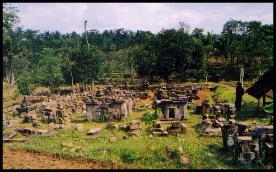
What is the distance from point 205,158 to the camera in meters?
15.2

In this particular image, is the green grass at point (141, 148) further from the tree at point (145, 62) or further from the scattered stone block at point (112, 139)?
the tree at point (145, 62)

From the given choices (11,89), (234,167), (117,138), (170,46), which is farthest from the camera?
(11,89)

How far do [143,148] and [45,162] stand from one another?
476 centimetres

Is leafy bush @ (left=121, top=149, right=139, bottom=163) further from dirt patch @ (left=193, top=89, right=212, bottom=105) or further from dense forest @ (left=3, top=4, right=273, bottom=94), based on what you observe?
dense forest @ (left=3, top=4, right=273, bottom=94)

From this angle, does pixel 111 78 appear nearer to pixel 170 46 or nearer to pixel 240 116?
pixel 170 46

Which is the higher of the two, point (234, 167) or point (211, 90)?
point (211, 90)

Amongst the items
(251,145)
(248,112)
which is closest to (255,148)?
(251,145)

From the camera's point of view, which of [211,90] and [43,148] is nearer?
[43,148]

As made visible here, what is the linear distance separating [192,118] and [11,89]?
42442mm

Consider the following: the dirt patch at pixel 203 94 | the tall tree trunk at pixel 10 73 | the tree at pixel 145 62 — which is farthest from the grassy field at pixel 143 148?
the tall tree trunk at pixel 10 73

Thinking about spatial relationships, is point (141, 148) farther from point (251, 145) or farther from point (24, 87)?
point (24, 87)


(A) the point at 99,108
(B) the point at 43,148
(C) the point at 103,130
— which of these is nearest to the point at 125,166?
(B) the point at 43,148

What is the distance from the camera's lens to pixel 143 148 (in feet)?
54.8

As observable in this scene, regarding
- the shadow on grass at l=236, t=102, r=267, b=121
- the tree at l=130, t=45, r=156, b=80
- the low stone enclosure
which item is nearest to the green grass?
the low stone enclosure
